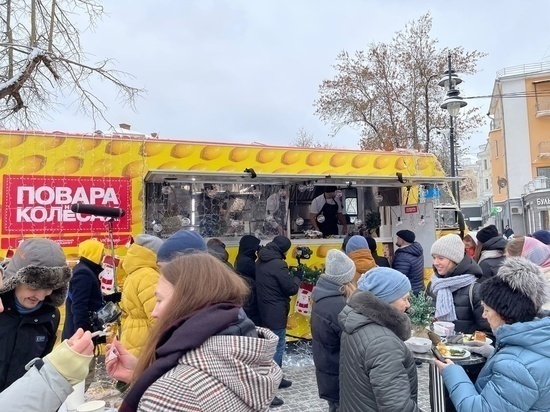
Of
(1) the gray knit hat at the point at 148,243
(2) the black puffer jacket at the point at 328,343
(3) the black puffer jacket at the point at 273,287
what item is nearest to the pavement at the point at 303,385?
(3) the black puffer jacket at the point at 273,287

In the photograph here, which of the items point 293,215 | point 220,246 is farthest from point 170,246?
point 293,215

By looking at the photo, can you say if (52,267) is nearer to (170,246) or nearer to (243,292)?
(170,246)

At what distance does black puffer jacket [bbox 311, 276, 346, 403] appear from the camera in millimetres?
3188

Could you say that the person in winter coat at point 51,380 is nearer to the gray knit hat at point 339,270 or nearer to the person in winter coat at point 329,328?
the person in winter coat at point 329,328

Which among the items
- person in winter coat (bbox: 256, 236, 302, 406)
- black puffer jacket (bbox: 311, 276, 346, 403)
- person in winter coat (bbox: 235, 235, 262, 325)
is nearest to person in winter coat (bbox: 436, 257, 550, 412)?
black puffer jacket (bbox: 311, 276, 346, 403)

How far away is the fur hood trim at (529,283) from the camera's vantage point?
6.96ft

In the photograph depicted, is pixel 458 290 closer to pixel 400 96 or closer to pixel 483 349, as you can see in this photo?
pixel 483 349

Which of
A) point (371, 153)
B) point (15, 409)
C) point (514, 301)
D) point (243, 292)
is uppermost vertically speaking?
point (371, 153)

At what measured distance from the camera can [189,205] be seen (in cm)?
666

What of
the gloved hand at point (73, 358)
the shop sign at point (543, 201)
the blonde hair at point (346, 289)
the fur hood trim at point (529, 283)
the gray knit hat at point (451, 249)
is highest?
the shop sign at point (543, 201)

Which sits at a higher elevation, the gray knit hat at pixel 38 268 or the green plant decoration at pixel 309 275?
the gray knit hat at pixel 38 268

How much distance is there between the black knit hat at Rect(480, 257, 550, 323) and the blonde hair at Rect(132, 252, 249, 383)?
4.71ft

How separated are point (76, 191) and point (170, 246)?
3.74 meters

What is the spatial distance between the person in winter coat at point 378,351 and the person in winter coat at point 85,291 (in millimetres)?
2738
